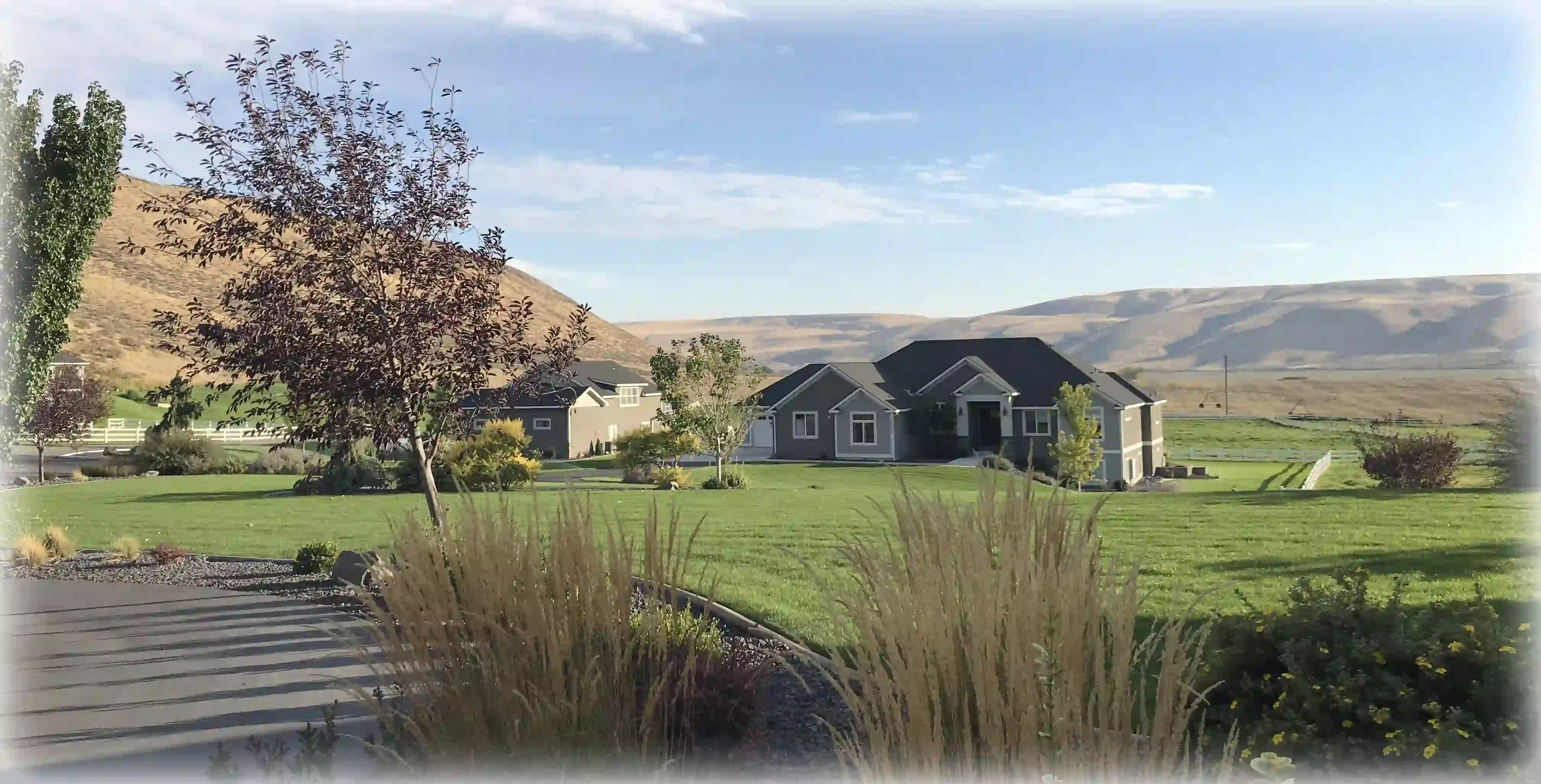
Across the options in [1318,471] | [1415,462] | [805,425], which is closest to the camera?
[1415,462]

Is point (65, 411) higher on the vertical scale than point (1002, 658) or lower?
higher

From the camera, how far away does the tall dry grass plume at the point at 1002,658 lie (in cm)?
312

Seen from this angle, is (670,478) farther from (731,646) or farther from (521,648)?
(521,648)

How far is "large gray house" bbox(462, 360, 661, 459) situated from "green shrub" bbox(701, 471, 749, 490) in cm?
1266

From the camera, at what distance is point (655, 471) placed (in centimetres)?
2861

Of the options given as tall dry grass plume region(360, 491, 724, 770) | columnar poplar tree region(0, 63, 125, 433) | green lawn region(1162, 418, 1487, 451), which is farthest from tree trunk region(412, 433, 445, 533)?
green lawn region(1162, 418, 1487, 451)

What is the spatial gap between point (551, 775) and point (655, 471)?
24.6m

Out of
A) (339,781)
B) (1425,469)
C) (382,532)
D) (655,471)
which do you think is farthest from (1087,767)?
(655,471)

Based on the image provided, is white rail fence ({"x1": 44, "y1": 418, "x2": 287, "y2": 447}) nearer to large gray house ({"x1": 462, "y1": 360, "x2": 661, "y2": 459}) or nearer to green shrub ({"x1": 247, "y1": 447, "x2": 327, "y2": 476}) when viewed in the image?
green shrub ({"x1": 247, "y1": 447, "x2": 327, "y2": 476})

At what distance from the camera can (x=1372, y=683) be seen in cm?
471

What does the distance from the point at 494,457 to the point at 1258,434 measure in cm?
4829

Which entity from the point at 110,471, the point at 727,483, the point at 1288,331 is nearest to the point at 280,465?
the point at 110,471

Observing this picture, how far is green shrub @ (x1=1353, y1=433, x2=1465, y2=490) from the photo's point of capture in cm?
2048

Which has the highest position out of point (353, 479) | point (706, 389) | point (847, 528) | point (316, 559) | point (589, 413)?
point (706, 389)
